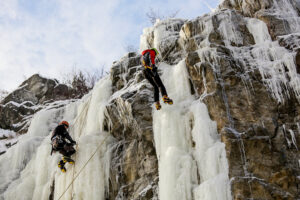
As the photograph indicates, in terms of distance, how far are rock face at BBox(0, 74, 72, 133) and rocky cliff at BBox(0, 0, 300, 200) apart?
4062 mm

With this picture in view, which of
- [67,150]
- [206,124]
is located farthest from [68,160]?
[206,124]

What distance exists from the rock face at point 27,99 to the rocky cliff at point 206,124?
4.06m

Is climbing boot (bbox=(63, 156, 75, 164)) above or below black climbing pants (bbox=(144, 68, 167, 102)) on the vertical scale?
below

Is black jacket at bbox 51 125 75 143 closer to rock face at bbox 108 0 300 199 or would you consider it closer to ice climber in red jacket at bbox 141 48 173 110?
rock face at bbox 108 0 300 199

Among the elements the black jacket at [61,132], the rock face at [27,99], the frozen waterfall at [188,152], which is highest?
the rock face at [27,99]

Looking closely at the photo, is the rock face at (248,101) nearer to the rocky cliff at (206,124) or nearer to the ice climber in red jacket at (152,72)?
the rocky cliff at (206,124)

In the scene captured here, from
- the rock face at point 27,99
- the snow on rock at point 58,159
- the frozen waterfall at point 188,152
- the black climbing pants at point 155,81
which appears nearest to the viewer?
the frozen waterfall at point 188,152

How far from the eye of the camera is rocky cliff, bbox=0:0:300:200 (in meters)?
6.11

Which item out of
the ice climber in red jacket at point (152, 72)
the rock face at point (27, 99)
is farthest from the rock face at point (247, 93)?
the rock face at point (27, 99)

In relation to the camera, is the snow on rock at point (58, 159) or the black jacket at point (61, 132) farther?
the black jacket at point (61, 132)

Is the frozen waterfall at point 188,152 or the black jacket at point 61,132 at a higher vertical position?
the black jacket at point 61,132

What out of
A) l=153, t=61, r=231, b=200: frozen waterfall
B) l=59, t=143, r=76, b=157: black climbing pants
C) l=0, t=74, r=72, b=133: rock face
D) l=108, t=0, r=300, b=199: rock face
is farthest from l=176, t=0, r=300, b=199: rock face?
l=0, t=74, r=72, b=133: rock face

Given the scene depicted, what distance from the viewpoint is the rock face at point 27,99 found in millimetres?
13578

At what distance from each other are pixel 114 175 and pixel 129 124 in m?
1.38
